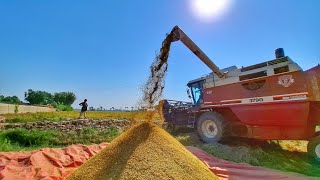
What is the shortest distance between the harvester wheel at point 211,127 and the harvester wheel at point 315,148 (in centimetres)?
217

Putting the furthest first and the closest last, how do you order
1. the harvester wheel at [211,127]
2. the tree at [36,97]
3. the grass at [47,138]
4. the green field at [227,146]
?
the tree at [36,97] → the grass at [47,138] → the harvester wheel at [211,127] → the green field at [227,146]

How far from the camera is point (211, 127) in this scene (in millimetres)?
7891

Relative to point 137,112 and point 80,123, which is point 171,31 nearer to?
point 137,112

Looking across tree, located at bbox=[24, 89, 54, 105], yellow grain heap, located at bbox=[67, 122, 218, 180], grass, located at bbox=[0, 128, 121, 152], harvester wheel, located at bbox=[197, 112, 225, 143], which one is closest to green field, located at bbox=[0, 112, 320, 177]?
grass, located at bbox=[0, 128, 121, 152]

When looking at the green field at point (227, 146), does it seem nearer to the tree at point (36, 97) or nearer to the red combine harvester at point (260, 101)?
the red combine harvester at point (260, 101)

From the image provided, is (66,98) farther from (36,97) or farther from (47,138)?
(47,138)

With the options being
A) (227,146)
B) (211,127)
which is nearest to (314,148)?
(227,146)

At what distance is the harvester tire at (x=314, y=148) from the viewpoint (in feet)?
18.7

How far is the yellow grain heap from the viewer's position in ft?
10.5

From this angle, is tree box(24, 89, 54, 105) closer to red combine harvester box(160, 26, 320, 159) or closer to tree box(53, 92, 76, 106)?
tree box(53, 92, 76, 106)

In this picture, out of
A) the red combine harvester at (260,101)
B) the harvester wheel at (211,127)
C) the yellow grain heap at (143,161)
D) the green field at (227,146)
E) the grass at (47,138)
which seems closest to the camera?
the yellow grain heap at (143,161)

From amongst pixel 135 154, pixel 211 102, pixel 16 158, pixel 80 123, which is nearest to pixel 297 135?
pixel 211 102

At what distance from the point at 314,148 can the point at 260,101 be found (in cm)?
152

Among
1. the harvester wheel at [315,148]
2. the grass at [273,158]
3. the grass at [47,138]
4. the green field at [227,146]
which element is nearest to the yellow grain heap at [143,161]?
the green field at [227,146]
